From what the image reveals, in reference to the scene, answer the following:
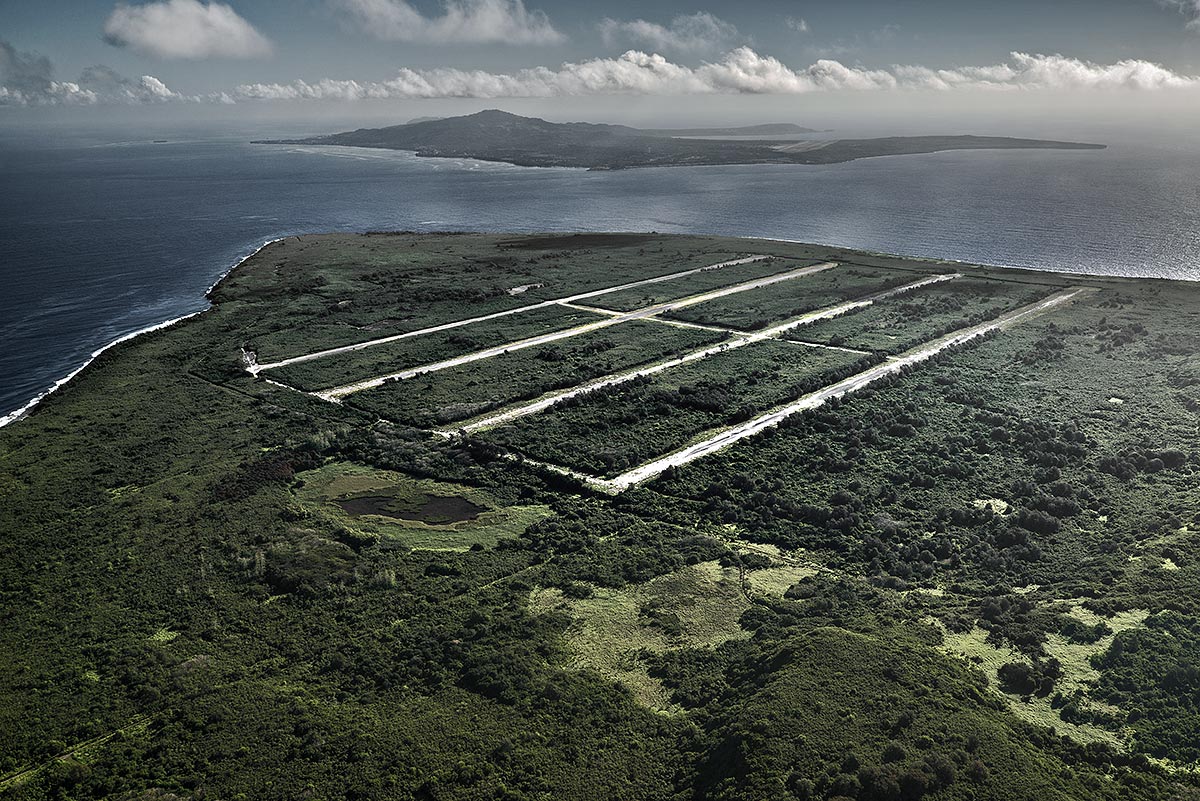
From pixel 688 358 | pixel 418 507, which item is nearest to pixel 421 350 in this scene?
pixel 688 358

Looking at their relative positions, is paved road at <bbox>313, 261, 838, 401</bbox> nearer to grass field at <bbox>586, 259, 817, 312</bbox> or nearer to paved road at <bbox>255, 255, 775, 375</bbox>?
grass field at <bbox>586, 259, 817, 312</bbox>

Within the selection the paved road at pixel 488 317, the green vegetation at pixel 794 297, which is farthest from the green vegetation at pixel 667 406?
the paved road at pixel 488 317

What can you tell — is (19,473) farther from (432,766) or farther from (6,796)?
(432,766)

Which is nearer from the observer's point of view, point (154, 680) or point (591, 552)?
point (154, 680)

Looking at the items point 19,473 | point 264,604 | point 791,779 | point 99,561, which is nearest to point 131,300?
point 19,473

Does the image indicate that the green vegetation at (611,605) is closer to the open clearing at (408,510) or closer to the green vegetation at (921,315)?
the open clearing at (408,510)

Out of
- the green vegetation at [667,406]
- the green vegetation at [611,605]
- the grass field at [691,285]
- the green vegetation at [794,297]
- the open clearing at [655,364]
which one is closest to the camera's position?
the green vegetation at [611,605]

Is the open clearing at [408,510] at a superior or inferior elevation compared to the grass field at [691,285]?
inferior
